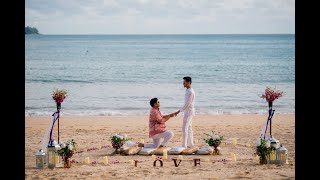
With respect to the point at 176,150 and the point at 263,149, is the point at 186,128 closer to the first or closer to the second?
the point at 176,150

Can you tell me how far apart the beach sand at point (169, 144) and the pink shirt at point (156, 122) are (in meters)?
0.69

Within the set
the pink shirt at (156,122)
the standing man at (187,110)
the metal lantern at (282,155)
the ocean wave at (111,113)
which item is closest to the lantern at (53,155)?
the pink shirt at (156,122)

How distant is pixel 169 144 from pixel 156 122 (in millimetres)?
1603

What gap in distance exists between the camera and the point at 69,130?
55.9 feet

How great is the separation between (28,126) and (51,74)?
2628 centimetres

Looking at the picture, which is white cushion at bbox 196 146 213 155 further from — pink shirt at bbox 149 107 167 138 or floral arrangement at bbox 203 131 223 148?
pink shirt at bbox 149 107 167 138

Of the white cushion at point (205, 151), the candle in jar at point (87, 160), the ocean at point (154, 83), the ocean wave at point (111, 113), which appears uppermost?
the ocean at point (154, 83)

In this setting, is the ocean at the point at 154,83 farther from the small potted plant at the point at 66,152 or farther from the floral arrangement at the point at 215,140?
the small potted plant at the point at 66,152

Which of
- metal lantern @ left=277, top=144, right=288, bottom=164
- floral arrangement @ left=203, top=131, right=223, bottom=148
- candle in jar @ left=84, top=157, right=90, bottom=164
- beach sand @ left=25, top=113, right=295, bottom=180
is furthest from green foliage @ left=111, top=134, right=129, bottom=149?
metal lantern @ left=277, top=144, right=288, bottom=164

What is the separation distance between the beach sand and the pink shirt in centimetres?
69

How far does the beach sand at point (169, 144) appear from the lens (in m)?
10.8

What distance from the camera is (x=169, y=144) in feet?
46.9

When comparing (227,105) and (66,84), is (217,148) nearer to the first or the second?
(227,105)
